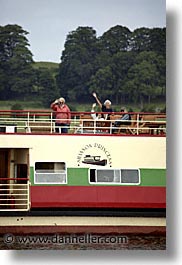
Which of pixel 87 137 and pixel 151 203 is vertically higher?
pixel 87 137

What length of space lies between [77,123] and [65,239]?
2.40ft

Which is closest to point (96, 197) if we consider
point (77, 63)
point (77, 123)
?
point (77, 123)

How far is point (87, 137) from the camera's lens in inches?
222

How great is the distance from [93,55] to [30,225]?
118cm

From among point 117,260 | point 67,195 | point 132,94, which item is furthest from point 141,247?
point 132,94

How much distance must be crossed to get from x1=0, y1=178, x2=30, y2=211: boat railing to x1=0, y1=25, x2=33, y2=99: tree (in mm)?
539

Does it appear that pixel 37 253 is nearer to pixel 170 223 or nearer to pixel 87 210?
pixel 87 210

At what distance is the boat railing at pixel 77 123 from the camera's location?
564 cm

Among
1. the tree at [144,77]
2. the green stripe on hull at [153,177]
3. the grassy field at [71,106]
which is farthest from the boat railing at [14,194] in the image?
the tree at [144,77]

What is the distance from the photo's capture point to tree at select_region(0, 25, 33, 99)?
18.6ft

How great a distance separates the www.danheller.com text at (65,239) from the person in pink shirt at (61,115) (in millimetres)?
667

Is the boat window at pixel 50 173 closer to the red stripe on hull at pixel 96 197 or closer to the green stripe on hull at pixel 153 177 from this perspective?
the red stripe on hull at pixel 96 197

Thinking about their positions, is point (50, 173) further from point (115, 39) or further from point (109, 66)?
point (115, 39)

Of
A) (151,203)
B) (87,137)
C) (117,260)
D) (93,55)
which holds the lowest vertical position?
(117,260)
